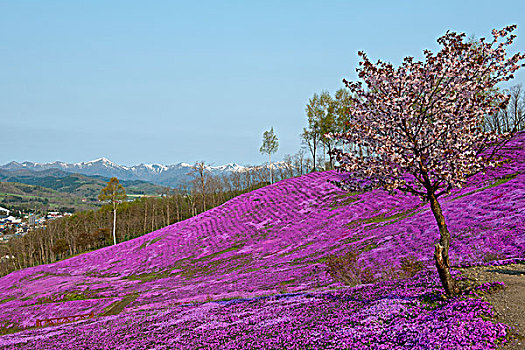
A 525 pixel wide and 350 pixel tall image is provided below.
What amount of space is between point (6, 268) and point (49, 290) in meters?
93.4

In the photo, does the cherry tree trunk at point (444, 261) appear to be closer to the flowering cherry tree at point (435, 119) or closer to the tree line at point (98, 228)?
the flowering cherry tree at point (435, 119)

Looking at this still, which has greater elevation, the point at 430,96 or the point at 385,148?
the point at 430,96

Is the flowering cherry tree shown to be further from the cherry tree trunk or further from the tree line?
the tree line

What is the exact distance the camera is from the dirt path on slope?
7.87 m

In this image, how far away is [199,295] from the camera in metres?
26.5

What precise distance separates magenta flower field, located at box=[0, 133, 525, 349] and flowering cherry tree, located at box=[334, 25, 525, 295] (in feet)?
9.80

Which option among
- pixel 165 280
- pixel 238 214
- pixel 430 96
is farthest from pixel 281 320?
pixel 238 214

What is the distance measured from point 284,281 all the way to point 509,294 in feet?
55.9

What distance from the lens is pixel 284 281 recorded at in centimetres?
2502

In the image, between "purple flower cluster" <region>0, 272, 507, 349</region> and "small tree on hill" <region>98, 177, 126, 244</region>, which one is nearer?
"purple flower cluster" <region>0, 272, 507, 349</region>

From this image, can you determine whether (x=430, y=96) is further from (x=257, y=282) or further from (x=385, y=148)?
(x=257, y=282)

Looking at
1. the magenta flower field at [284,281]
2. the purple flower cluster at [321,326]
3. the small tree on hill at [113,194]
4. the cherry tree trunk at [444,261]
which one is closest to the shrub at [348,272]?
the magenta flower field at [284,281]

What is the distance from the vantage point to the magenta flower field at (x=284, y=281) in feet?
32.2

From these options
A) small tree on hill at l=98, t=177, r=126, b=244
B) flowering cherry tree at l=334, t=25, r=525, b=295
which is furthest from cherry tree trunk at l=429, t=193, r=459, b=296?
small tree on hill at l=98, t=177, r=126, b=244
